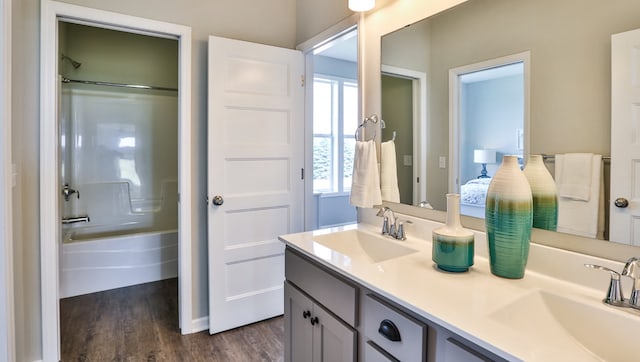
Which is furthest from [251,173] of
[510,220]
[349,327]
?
[510,220]

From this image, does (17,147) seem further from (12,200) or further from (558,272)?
(558,272)

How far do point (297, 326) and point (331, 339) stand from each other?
29cm

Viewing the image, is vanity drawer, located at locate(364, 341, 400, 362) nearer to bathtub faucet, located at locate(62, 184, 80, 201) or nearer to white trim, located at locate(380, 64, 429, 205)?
white trim, located at locate(380, 64, 429, 205)

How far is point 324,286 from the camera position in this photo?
1.31 metres

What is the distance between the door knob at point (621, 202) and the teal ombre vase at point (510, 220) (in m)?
0.22

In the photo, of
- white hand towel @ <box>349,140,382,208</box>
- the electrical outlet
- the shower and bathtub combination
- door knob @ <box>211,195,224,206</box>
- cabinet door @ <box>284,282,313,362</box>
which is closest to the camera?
cabinet door @ <box>284,282,313,362</box>

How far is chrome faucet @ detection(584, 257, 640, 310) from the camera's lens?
0.85 meters

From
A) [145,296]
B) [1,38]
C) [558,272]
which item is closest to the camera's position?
[558,272]

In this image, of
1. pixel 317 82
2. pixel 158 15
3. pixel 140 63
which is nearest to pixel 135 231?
pixel 140 63

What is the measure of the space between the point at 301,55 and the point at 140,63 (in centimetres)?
212

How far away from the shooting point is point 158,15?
7.07 ft

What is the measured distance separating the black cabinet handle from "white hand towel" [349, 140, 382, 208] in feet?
2.60

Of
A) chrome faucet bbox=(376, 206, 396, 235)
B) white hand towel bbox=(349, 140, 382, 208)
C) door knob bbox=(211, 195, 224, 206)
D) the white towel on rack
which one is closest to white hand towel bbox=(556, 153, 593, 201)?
the white towel on rack

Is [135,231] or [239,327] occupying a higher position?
[135,231]
